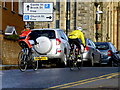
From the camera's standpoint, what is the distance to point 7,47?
1115 inches

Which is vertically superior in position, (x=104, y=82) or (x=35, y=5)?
(x=35, y=5)

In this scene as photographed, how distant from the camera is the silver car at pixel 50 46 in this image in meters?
19.0

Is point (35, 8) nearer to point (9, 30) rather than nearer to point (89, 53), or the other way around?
point (9, 30)

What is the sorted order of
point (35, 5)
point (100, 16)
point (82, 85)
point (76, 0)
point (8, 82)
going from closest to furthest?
point (82, 85) < point (8, 82) < point (35, 5) < point (76, 0) < point (100, 16)

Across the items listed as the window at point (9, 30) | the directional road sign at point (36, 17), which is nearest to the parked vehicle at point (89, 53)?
the directional road sign at point (36, 17)

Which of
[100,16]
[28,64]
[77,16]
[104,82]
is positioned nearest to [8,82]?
[104,82]

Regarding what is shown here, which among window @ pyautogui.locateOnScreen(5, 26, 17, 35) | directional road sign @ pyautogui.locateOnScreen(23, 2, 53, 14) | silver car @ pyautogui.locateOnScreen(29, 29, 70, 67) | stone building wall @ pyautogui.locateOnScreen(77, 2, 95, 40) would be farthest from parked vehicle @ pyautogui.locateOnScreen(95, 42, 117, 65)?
stone building wall @ pyautogui.locateOnScreen(77, 2, 95, 40)

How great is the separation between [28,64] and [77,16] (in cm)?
4137

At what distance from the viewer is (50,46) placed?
63.0 feet

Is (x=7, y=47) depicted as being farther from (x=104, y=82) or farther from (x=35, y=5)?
(x=104, y=82)

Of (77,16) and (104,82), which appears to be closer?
(104,82)

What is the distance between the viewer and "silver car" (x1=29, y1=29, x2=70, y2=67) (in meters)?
19.0

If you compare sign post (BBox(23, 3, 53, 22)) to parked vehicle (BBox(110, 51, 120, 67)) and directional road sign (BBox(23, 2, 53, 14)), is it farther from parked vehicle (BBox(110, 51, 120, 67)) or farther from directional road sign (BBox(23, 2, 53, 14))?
parked vehicle (BBox(110, 51, 120, 67))

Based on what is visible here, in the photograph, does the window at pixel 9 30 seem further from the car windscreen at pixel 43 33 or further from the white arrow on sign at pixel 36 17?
the car windscreen at pixel 43 33
